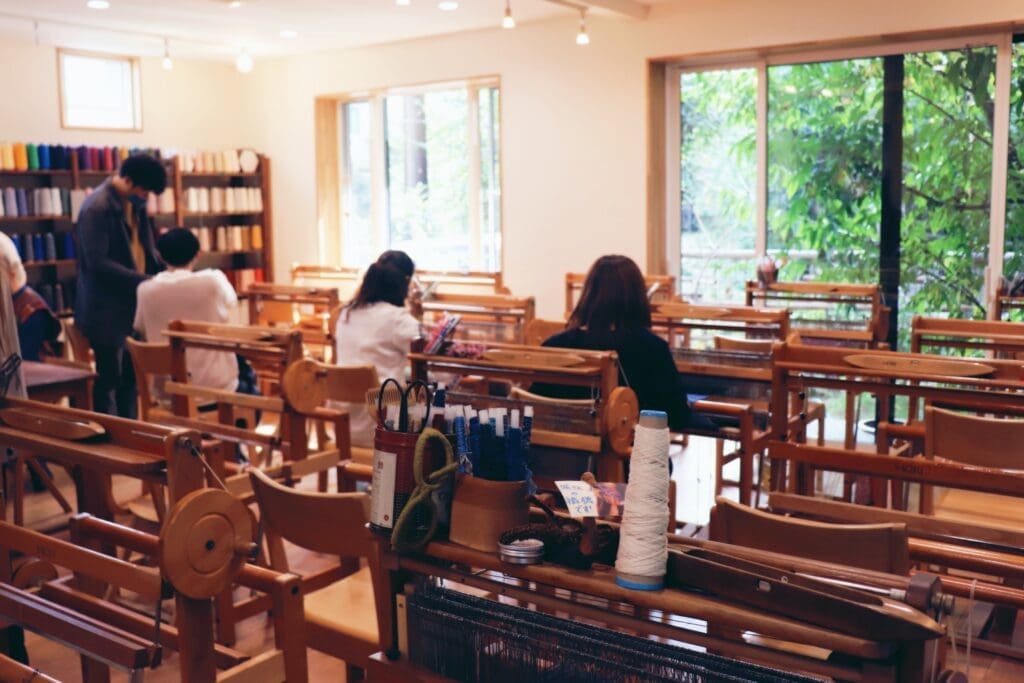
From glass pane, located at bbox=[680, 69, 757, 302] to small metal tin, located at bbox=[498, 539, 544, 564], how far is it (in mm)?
5869

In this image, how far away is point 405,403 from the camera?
1831 mm

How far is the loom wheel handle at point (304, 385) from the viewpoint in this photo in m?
3.63

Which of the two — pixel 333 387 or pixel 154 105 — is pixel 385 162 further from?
pixel 333 387

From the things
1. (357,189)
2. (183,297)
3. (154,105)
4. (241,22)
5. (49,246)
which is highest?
(241,22)

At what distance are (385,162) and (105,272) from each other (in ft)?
13.3

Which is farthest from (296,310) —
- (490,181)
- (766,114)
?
(766,114)

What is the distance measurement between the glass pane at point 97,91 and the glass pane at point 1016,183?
7.00 meters

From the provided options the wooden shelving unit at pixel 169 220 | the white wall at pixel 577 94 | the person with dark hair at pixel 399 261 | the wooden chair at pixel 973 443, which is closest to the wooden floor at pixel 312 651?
the wooden chair at pixel 973 443

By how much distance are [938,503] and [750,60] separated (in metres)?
4.47

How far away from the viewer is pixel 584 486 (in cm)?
163

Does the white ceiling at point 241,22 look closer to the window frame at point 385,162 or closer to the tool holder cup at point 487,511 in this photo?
the window frame at point 385,162

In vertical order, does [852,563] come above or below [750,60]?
below

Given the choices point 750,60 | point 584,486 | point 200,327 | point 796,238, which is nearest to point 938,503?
point 584,486

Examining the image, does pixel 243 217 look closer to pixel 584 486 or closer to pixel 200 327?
pixel 200 327
